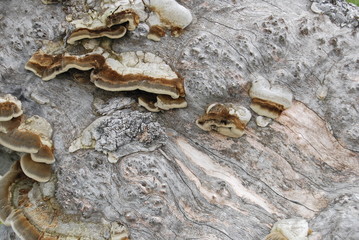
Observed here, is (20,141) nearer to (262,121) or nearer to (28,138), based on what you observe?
(28,138)

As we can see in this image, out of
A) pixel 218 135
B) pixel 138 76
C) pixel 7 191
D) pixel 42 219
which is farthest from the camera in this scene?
pixel 7 191

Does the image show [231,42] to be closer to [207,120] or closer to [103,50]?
[207,120]

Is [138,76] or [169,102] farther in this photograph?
[169,102]

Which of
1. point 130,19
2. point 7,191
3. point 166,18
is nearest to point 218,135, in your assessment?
point 166,18

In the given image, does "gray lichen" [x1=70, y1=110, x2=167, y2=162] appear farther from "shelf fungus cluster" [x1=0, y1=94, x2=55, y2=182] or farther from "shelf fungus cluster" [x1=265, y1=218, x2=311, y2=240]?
"shelf fungus cluster" [x1=265, y1=218, x2=311, y2=240]

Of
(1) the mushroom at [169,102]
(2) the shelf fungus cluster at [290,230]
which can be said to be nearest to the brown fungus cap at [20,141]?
(1) the mushroom at [169,102]

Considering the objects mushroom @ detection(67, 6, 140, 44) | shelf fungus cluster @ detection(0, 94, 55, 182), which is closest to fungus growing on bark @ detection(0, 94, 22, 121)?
shelf fungus cluster @ detection(0, 94, 55, 182)

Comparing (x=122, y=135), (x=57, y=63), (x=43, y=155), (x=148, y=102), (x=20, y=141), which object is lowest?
(x=43, y=155)
